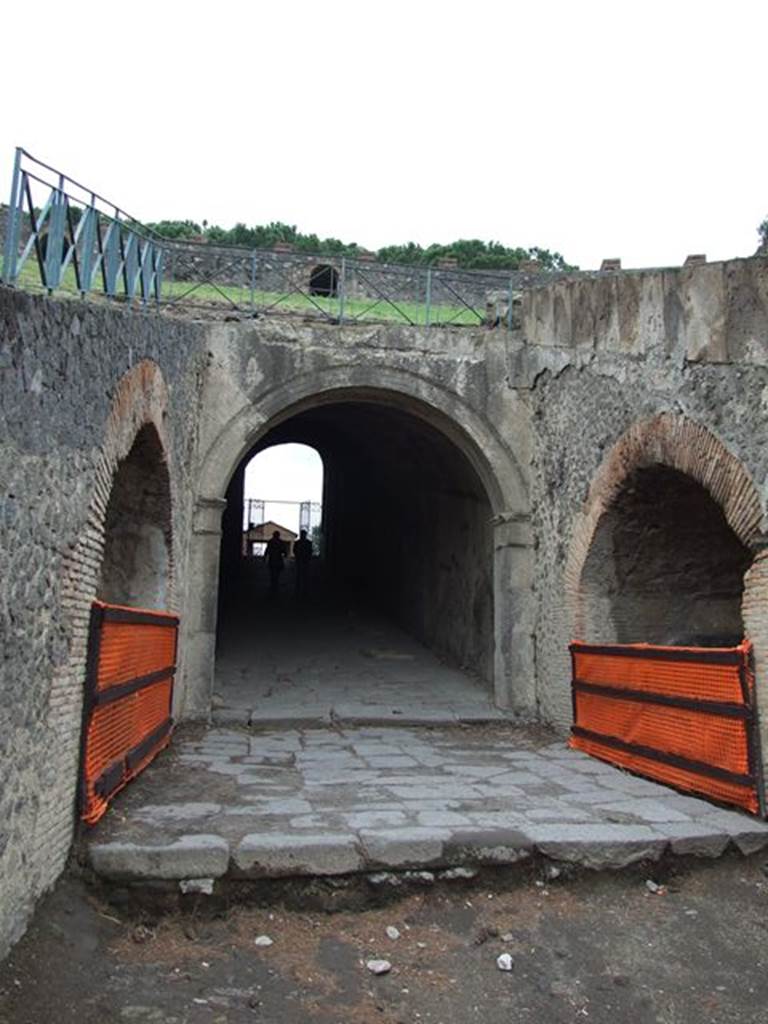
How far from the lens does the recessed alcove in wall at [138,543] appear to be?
22.6 ft

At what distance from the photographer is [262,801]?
497cm

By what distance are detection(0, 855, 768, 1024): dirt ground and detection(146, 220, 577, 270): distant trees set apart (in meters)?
23.4

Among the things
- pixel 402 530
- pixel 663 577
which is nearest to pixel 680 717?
pixel 663 577

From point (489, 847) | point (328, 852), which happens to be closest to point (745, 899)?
point (489, 847)

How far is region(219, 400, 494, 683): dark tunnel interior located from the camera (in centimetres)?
998

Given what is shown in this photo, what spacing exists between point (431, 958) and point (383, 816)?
1.12m

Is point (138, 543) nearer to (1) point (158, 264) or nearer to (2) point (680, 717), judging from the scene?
(1) point (158, 264)

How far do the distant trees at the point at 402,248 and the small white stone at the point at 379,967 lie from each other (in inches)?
939

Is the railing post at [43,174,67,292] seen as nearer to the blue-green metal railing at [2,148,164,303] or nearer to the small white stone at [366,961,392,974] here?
the blue-green metal railing at [2,148,164,303]

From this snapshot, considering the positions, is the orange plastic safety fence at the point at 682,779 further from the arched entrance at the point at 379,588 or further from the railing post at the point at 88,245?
the railing post at the point at 88,245

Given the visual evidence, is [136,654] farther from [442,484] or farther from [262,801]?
[442,484]

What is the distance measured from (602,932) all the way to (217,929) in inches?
66.1

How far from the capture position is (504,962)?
3.50 m

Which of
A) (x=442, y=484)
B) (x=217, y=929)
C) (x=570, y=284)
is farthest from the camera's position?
(x=442, y=484)
